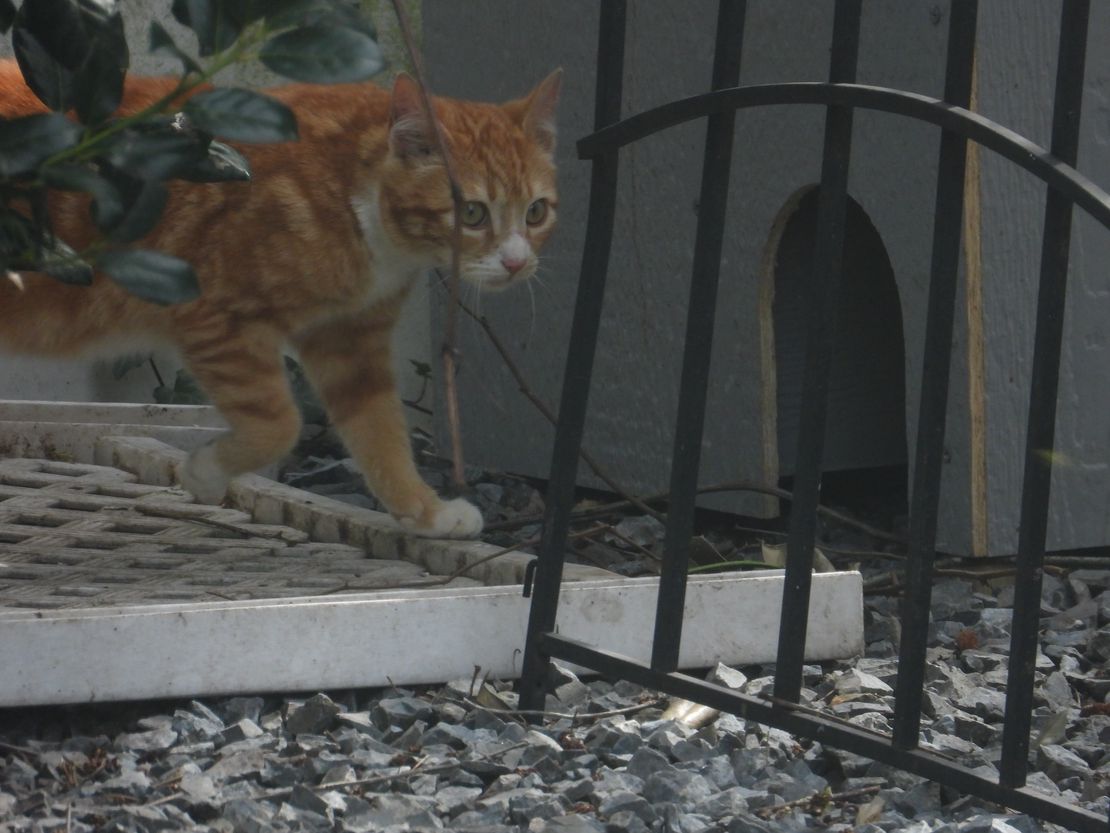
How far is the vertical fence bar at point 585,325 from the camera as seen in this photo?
79.7 inches

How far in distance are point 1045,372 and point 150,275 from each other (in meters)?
0.92

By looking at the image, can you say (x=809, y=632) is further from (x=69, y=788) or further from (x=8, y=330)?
(x=8, y=330)

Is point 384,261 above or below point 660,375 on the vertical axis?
above

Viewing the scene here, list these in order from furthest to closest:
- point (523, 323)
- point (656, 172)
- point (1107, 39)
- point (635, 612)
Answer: point (523, 323)
point (656, 172)
point (1107, 39)
point (635, 612)

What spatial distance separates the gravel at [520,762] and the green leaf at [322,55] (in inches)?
35.4

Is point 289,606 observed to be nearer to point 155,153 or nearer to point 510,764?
point 510,764

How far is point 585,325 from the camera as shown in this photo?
6.72 feet

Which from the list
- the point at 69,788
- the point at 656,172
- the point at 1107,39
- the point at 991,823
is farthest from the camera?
the point at 656,172

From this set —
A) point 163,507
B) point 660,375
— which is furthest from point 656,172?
point 163,507

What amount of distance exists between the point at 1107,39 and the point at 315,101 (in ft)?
5.51

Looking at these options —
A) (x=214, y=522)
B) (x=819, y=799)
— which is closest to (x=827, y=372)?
(x=819, y=799)

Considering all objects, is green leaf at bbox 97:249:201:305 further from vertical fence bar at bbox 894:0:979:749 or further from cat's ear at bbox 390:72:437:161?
cat's ear at bbox 390:72:437:161

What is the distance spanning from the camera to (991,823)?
169 centimetres

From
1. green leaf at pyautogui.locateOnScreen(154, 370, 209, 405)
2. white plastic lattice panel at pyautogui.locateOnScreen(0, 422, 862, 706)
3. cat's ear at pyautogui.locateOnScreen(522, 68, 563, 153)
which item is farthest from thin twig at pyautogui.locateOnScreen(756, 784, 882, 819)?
green leaf at pyautogui.locateOnScreen(154, 370, 209, 405)
